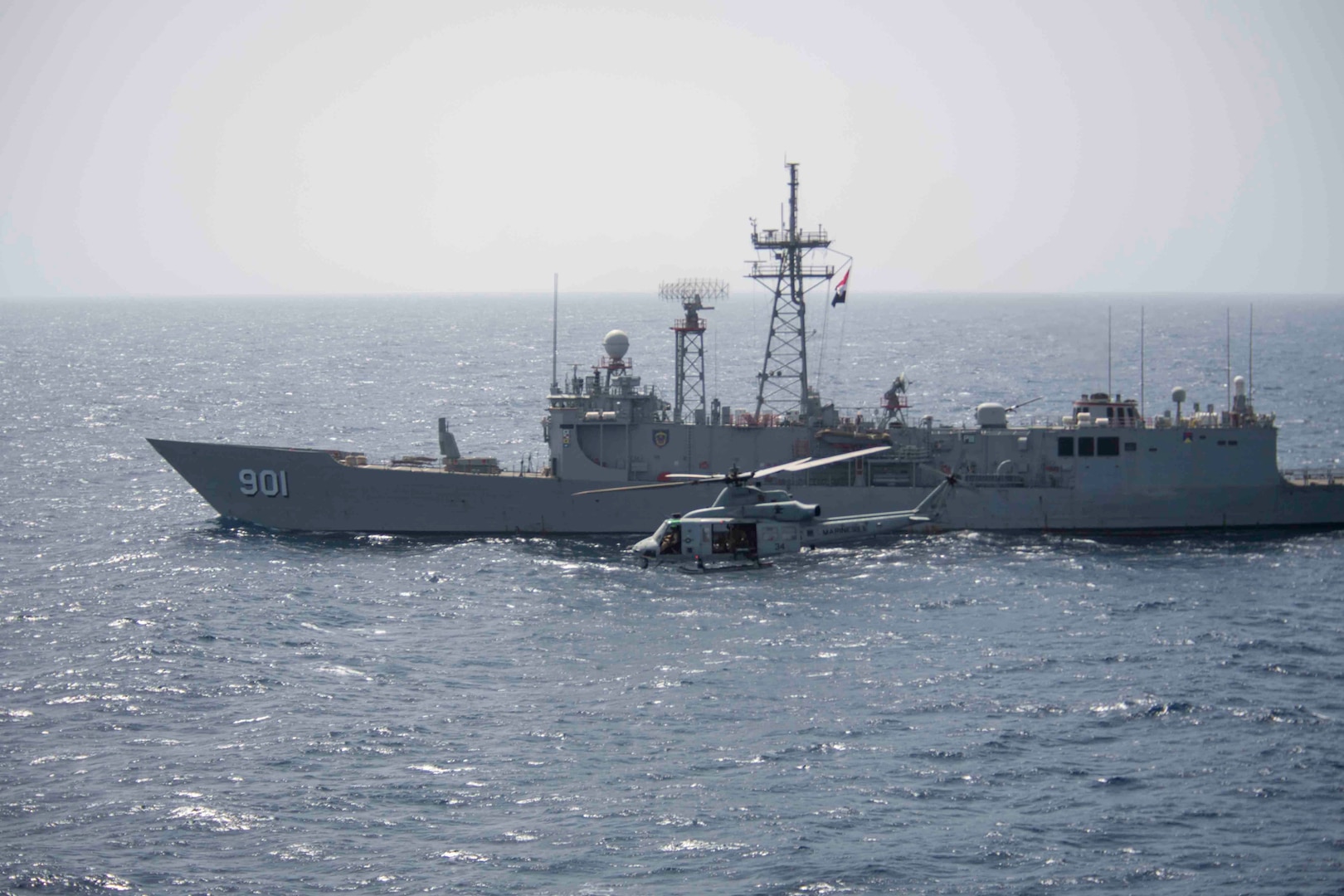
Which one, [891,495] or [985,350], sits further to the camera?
[985,350]

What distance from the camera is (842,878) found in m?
19.8

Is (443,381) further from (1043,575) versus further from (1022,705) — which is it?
(1022,705)

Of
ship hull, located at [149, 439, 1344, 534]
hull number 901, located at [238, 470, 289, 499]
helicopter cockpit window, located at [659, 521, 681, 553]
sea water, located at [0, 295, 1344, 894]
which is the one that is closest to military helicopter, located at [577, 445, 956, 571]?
helicopter cockpit window, located at [659, 521, 681, 553]

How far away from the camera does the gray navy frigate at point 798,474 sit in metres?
41.3

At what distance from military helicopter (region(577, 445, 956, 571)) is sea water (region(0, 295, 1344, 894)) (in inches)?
46.5

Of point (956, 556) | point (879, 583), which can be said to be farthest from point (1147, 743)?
point (956, 556)

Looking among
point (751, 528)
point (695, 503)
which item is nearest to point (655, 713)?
point (751, 528)

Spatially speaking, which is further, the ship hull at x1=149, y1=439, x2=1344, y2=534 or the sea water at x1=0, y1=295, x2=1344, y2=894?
the ship hull at x1=149, y1=439, x2=1344, y2=534

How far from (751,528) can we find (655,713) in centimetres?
1069

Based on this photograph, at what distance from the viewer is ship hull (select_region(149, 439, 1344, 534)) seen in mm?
41156

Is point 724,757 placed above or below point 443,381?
below

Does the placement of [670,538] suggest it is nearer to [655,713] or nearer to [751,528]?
[751,528]

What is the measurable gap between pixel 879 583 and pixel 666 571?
6046 millimetres

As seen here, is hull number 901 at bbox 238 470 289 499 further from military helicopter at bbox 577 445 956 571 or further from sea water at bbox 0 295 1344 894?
military helicopter at bbox 577 445 956 571
